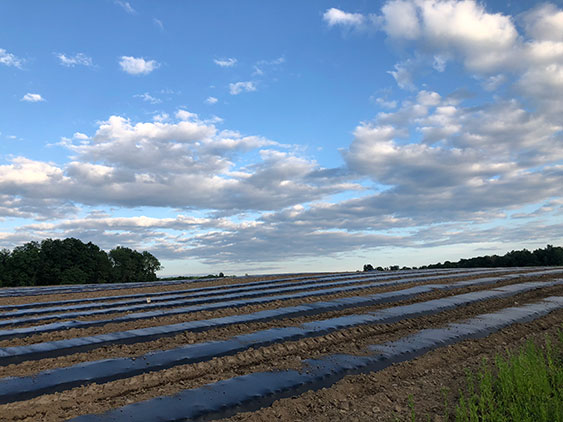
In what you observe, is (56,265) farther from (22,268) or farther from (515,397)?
(515,397)

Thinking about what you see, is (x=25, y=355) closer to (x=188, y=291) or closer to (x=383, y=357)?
(x=383, y=357)

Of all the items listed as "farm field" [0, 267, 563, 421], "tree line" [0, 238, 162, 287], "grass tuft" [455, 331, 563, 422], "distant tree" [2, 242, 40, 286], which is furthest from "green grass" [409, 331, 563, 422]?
"distant tree" [2, 242, 40, 286]

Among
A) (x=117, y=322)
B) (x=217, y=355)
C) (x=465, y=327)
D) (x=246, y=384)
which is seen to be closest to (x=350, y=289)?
(x=465, y=327)

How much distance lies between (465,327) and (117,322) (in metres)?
7.45

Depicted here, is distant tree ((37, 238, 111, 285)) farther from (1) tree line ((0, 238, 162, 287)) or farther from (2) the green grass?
(2) the green grass

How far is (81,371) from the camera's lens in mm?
5477

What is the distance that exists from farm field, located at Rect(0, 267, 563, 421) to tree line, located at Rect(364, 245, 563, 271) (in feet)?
84.6

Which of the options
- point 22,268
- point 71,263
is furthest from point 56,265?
point 22,268

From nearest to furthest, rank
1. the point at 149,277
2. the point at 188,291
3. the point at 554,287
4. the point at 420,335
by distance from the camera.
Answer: the point at 420,335 → the point at 554,287 → the point at 188,291 → the point at 149,277

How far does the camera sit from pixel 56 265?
36.7 meters

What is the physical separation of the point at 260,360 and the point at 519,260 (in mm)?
35604

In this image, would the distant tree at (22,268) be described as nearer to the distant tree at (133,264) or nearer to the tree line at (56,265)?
the tree line at (56,265)

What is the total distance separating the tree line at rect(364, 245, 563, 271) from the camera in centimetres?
3409

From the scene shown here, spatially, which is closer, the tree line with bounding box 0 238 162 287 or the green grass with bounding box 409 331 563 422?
the green grass with bounding box 409 331 563 422
